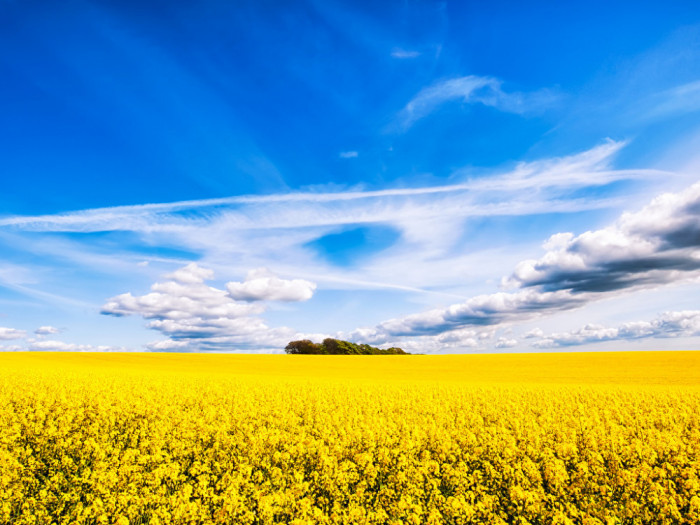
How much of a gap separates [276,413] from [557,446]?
7219 mm

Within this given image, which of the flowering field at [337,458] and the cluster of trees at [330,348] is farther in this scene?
the cluster of trees at [330,348]

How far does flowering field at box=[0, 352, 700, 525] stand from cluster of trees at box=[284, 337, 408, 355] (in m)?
63.2

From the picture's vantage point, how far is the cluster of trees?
7888 cm

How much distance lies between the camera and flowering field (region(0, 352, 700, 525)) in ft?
20.9

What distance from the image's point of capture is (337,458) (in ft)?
28.4

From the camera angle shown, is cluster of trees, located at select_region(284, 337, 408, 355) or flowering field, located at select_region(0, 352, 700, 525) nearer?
flowering field, located at select_region(0, 352, 700, 525)

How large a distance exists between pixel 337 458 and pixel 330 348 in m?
74.9

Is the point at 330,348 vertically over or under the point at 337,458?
over

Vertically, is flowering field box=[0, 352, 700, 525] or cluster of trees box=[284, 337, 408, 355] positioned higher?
cluster of trees box=[284, 337, 408, 355]

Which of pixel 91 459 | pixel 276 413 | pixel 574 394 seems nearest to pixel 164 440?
pixel 91 459

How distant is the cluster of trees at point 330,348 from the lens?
78.9 meters

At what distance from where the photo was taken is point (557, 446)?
9391mm

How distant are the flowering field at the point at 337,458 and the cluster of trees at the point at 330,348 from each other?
6319 cm

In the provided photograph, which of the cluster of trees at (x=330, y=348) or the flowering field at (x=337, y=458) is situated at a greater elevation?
the cluster of trees at (x=330, y=348)
